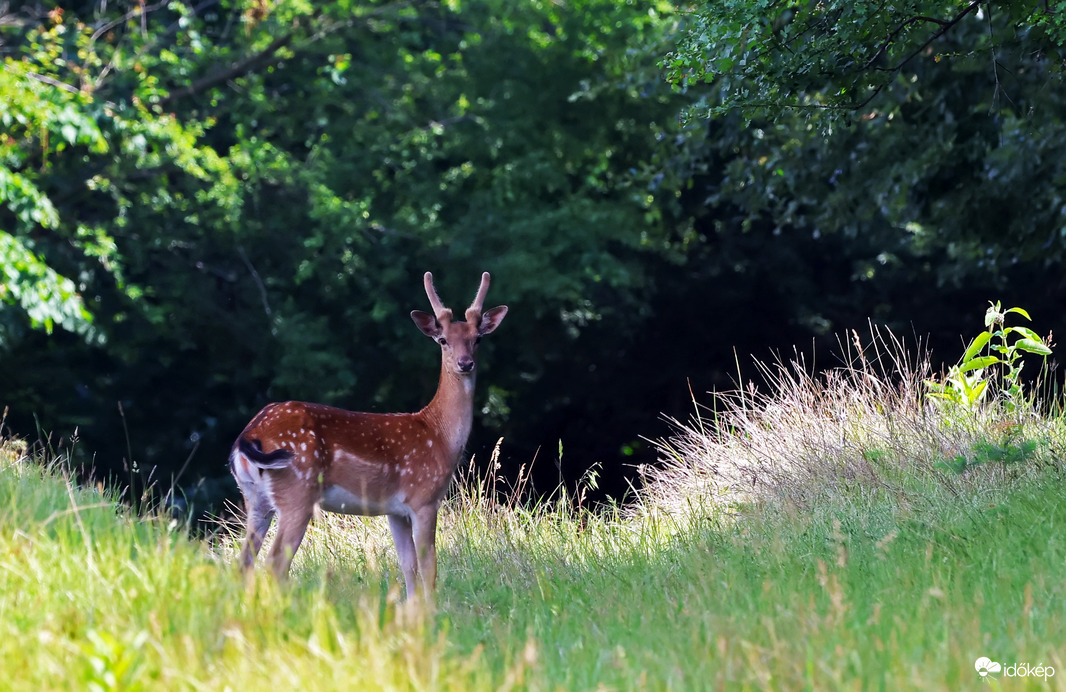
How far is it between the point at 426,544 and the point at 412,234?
34.7 feet

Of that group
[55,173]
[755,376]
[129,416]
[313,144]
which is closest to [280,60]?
[313,144]

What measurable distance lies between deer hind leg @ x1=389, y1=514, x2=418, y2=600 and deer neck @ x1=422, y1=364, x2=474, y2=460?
474mm

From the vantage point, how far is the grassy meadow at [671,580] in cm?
362

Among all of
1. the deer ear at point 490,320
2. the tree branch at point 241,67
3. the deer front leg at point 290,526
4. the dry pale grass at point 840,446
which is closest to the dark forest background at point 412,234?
the tree branch at point 241,67

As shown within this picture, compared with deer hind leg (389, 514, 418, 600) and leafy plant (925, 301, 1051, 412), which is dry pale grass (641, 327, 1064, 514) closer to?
leafy plant (925, 301, 1051, 412)

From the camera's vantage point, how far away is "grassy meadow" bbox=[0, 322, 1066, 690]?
3.62m

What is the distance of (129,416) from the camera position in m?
17.5

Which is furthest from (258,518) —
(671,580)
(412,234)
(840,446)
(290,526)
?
(412,234)

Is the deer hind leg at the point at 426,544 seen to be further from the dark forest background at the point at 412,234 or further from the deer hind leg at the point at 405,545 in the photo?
the dark forest background at the point at 412,234

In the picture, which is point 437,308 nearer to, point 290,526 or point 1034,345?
point 290,526

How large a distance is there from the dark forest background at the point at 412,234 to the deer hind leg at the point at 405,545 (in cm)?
609

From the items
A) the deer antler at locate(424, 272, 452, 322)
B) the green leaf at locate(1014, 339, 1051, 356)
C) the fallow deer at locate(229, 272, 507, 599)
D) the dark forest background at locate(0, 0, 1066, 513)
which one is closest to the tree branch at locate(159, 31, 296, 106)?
the dark forest background at locate(0, 0, 1066, 513)

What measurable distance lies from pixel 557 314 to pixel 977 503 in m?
13.1

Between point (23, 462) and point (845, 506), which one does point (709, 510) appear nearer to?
point (845, 506)
